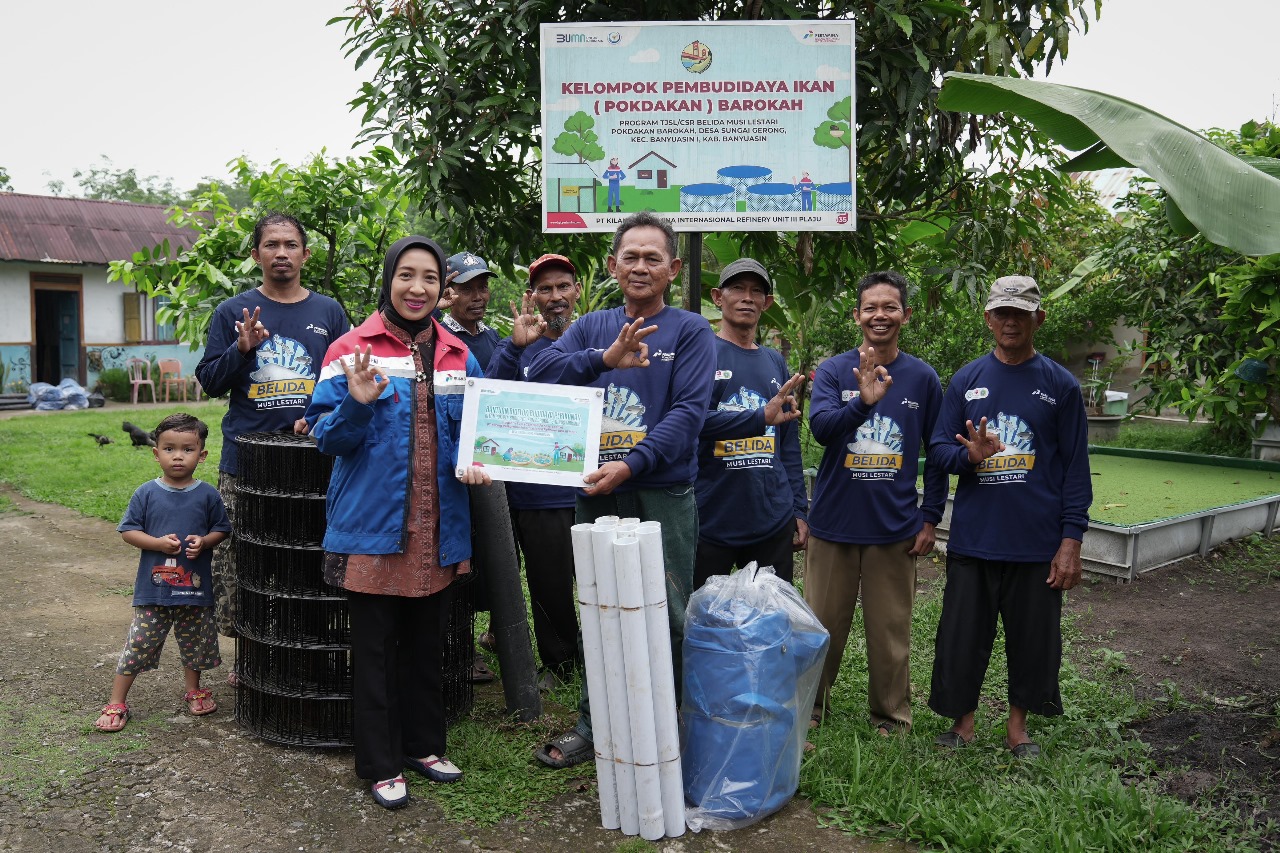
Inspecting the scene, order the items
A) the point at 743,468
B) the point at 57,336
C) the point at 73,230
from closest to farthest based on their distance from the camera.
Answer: the point at 743,468 → the point at 73,230 → the point at 57,336

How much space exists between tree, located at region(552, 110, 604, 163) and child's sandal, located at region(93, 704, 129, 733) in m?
3.06

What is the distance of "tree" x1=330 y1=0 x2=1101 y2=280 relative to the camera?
6027 millimetres

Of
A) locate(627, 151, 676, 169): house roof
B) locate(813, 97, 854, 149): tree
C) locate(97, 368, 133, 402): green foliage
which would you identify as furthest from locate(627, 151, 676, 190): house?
locate(97, 368, 133, 402): green foliage

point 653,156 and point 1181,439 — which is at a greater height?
point 653,156

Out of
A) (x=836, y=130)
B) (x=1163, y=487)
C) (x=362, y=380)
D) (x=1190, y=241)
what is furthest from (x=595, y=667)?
(x=1190, y=241)

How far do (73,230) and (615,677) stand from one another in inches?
915

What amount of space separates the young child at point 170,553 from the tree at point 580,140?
6.71ft

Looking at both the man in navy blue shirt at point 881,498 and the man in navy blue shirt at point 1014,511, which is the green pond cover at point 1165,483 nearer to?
the man in navy blue shirt at point 881,498

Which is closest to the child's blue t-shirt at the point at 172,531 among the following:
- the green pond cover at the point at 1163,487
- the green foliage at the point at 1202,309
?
the green pond cover at the point at 1163,487

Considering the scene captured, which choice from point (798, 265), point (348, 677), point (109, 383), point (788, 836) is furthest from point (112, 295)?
point (788, 836)

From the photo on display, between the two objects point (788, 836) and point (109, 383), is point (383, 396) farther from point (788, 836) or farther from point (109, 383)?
point (109, 383)

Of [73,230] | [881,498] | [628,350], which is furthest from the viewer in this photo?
[73,230]

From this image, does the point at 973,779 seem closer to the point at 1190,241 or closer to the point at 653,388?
the point at 653,388

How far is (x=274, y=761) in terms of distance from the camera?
404cm
